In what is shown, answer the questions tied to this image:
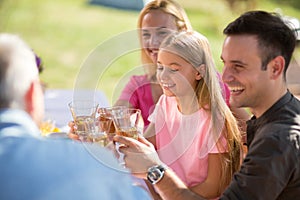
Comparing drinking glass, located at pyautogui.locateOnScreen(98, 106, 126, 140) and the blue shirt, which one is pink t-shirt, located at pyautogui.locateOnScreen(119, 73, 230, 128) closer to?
drinking glass, located at pyautogui.locateOnScreen(98, 106, 126, 140)

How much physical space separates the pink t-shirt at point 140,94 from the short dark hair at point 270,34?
104cm

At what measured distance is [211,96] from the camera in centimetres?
202

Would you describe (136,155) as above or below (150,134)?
above

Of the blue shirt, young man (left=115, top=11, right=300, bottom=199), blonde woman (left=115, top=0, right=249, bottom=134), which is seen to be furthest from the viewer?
blonde woman (left=115, top=0, right=249, bottom=134)

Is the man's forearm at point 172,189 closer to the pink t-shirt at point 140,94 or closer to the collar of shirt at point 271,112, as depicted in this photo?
the collar of shirt at point 271,112

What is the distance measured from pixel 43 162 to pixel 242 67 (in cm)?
76

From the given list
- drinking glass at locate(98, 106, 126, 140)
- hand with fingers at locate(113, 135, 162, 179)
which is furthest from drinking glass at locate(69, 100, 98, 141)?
hand with fingers at locate(113, 135, 162, 179)

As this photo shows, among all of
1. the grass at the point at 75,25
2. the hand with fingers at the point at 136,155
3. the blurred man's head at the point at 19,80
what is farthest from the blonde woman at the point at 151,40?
the grass at the point at 75,25

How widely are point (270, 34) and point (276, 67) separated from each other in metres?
0.10

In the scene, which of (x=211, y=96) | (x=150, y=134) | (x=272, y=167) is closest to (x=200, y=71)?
(x=211, y=96)

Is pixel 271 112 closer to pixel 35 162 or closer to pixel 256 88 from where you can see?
pixel 256 88

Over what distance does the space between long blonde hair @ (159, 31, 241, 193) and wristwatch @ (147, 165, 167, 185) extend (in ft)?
1.12

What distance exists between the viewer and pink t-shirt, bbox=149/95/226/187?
1991 millimetres

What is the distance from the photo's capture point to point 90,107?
6.30ft
